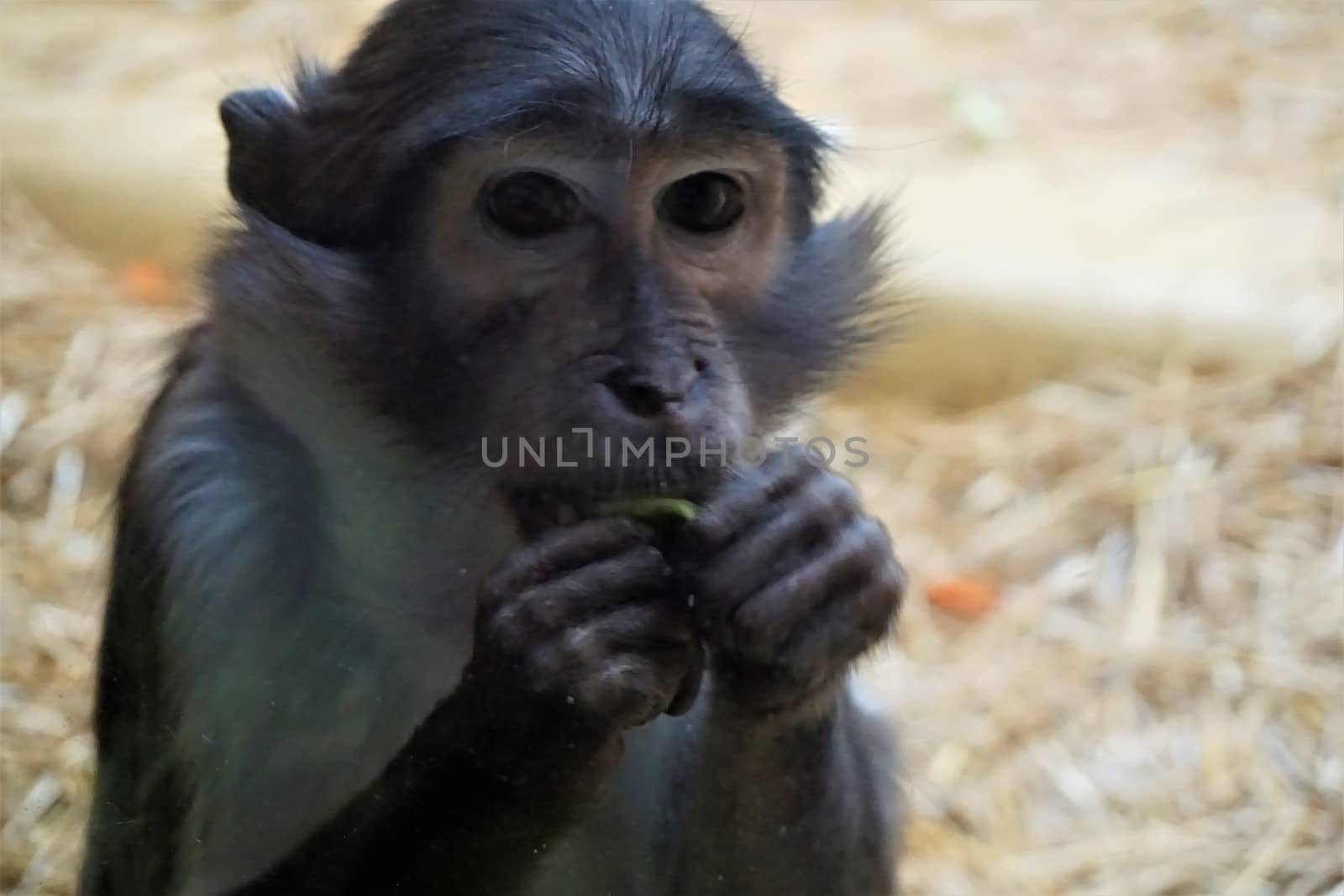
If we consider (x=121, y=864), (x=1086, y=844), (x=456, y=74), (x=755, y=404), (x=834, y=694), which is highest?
(x=456, y=74)

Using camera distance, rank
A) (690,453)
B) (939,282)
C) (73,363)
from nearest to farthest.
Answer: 1. (690,453)
2. (73,363)
3. (939,282)

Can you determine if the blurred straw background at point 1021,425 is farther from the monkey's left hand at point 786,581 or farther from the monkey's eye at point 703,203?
the monkey's left hand at point 786,581

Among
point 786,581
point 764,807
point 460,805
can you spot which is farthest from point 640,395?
point 764,807

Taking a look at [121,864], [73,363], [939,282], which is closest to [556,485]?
[121,864]

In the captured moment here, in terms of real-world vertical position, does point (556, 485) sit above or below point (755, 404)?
below

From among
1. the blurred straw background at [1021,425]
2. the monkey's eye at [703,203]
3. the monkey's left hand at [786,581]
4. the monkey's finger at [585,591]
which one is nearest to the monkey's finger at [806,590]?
the monkey's left hand at [786,581]

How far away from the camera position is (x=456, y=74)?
2.03 metres

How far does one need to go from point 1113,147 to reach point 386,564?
3874 mm

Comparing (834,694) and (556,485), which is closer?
(556,485)

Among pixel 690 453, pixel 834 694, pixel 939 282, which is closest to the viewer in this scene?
pixel 690 453

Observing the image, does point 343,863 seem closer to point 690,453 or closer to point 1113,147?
point 690,453

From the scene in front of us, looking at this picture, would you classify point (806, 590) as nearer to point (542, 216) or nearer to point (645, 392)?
point (645, 392)

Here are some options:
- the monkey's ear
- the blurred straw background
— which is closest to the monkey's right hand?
the monkey's ear

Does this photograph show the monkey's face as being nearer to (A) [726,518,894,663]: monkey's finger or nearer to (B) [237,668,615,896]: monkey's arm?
(A) [726,518,894,663]: monkey's finger
